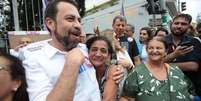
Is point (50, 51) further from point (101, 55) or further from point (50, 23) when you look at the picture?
point (101, 55)

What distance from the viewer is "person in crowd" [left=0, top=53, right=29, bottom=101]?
227cm

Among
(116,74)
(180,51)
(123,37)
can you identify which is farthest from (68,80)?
(123,37)

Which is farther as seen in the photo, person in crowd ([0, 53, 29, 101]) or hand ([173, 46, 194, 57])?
hand ([173, 46, 194, 57])

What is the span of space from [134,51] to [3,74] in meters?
4.21

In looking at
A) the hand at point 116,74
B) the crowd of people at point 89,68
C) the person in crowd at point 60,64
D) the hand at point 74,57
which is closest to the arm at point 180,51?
the crowd of people at point 89,68

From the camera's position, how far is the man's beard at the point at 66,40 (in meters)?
→ 2.39

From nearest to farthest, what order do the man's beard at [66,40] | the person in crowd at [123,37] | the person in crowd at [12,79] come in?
the person in crowd at [12,79] → the man's beard at [66,40] → the person in crowd at [123,37]

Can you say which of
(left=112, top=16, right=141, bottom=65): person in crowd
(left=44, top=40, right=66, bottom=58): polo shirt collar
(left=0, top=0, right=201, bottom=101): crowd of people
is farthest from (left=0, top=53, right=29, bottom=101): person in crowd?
(left=112, top=16, right=141, bottom=65): person in crowd

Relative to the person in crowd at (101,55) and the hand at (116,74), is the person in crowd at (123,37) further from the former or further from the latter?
the hand at (116,74)

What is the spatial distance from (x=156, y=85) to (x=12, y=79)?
2.37 metres

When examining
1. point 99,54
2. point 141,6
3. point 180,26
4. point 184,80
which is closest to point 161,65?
point 184,80

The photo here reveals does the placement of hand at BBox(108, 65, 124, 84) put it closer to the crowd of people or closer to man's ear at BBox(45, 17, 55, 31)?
the crowd of people

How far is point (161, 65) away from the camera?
471cm

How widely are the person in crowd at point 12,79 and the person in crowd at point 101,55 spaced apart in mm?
1237
